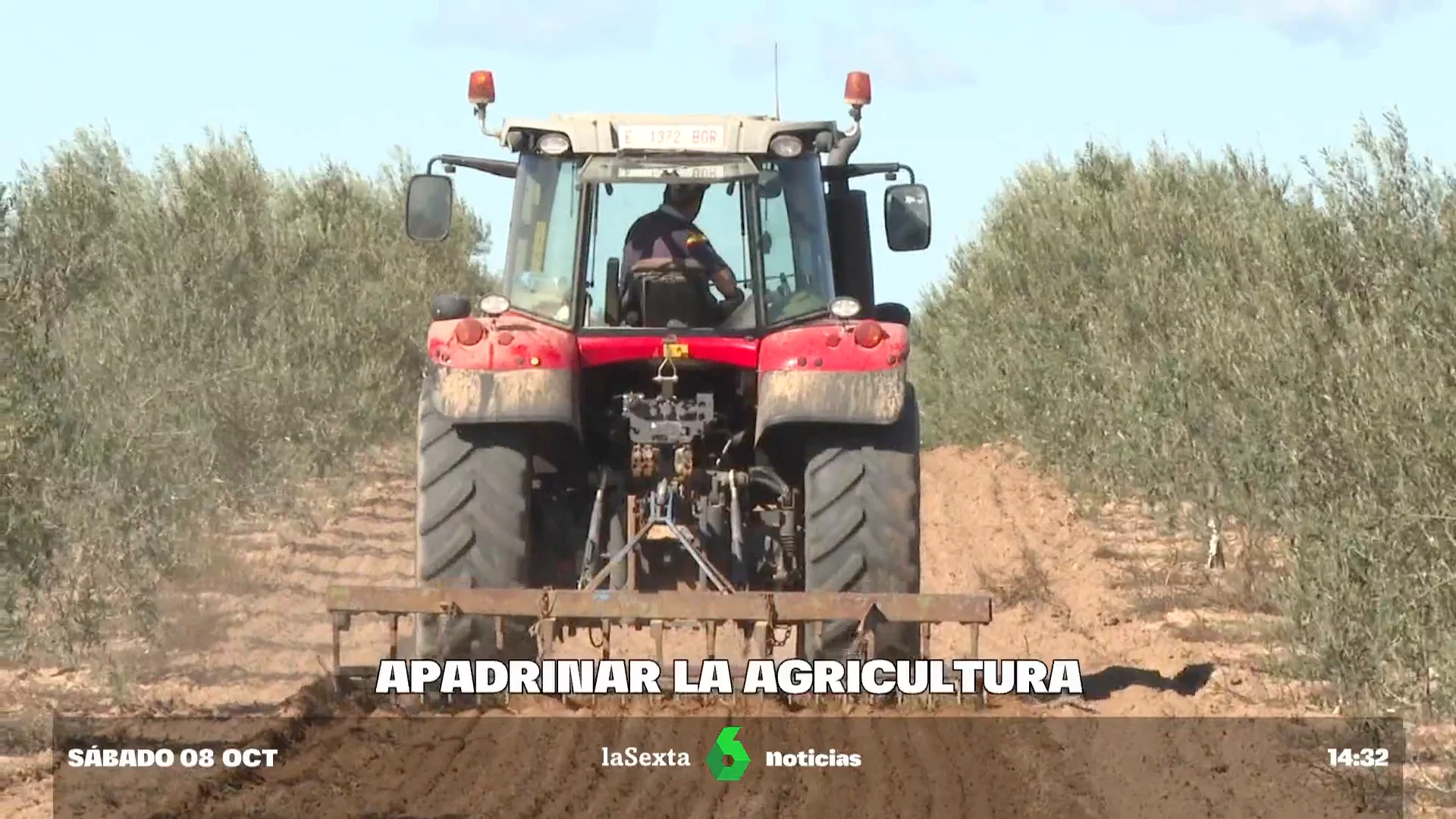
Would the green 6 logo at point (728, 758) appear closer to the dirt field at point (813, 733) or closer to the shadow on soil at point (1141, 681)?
the dirt field at point (813, 733)

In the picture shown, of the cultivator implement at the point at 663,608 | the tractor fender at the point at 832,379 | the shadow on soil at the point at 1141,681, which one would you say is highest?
the tractor fender at the point at 832,379

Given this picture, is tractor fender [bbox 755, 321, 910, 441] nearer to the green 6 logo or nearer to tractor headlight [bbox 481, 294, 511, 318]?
tractor headlight [bbox 481, 294, 511, 318]

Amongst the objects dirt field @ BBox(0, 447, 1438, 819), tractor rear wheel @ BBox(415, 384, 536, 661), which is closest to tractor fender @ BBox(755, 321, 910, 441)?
tractor rear wheel @ BBox(415, 384, 536, 661)

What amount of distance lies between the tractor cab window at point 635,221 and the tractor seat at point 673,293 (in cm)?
2

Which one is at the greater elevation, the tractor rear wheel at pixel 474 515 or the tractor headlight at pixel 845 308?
the tractor headlight at pixel 845 308

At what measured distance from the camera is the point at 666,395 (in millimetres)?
8500

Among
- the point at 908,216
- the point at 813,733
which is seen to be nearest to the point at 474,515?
the point at 813,733

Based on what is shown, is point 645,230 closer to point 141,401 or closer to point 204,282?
point 141,401

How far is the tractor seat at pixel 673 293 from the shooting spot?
852 centimetres

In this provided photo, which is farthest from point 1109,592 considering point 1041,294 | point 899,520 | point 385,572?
point 899,520

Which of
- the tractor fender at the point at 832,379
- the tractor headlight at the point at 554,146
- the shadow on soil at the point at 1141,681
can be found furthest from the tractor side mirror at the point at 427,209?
the shadow on soil at the point at 1141,681

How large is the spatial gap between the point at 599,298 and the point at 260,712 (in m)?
2.73

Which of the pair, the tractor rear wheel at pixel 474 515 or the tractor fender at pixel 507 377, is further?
the tractor rear wheel at pixel 474 515

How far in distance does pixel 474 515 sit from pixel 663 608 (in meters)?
1.13
